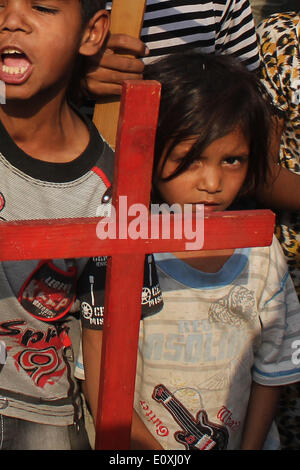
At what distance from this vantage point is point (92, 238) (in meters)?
→ 0.95

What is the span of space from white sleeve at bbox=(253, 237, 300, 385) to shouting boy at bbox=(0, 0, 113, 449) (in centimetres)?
46

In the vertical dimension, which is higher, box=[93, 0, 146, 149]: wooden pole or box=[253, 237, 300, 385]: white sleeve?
box=[93, 0, 146, 149]: wooden pole

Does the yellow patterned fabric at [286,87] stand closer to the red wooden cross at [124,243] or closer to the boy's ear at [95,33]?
the boy's ear at [95,33]

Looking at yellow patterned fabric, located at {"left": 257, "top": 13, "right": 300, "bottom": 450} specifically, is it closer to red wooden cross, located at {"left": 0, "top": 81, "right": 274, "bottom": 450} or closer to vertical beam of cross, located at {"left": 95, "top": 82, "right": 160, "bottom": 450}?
red wooden cross, located at {"left": 0, "top": 81, "right": 274, "bottom": 450}

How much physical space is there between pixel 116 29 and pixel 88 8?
0.11 m

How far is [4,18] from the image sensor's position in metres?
1.13

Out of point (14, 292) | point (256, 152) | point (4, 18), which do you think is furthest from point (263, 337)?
point (4, 18)

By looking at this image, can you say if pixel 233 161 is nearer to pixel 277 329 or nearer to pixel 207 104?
pixel 207 104

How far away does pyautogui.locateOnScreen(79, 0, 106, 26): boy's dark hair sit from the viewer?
4.16 feet

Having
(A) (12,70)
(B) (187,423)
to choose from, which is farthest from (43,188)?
(B) (187,423)

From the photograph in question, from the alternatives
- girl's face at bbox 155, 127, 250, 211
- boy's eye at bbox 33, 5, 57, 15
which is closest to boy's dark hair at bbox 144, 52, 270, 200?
girl's face at bbox 155, 127, 250, 211

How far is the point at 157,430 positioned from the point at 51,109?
2.51ft
